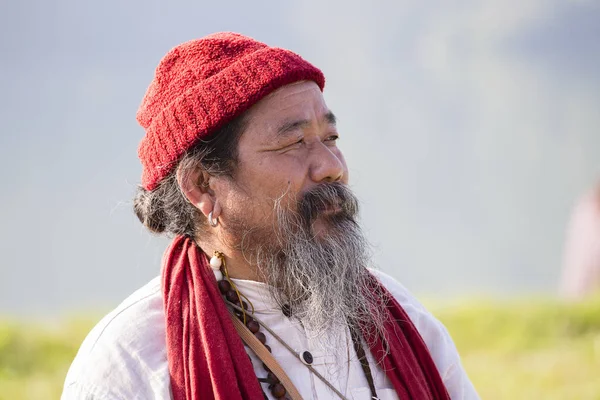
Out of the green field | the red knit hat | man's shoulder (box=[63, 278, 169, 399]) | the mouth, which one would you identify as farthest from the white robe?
the green field

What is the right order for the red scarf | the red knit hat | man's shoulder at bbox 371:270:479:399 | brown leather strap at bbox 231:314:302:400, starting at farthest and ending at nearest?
man's shoulder at bbox 371:270:479:399 < the red knit hat < brown leather strap at bbox 231:314:302:400 < the red scarf

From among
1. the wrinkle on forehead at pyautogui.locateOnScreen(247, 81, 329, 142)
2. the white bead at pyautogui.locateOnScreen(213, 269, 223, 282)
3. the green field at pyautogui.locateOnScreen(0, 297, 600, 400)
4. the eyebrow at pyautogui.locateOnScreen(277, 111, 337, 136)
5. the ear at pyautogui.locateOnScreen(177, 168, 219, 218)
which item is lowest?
the green field at pyautogui.locateOnScreen(0, 297, 600, 400)

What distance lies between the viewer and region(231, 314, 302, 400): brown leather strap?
2.74 metres

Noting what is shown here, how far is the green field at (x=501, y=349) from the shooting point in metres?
6.24

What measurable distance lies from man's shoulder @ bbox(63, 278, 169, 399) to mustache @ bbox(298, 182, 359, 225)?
0.61 m

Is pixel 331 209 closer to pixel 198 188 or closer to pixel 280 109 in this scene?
pixel 280 109

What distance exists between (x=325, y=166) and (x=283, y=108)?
0.25 metres

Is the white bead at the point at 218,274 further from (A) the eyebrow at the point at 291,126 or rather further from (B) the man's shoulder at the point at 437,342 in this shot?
(B) the man's shoulder at the point at 437,342

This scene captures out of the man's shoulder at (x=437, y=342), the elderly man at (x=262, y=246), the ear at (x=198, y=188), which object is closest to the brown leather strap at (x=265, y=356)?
the elderly man at (x=262, y=246)

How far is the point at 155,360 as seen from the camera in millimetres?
2711

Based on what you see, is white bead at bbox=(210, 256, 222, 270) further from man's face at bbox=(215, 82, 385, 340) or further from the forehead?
the forehead

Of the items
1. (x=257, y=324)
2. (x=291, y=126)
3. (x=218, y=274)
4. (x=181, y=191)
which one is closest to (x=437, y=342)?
(x=257, y=324)

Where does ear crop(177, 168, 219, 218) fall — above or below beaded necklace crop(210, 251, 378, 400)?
above

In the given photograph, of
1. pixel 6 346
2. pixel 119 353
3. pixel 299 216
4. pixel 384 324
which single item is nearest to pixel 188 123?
pixel 299 216
